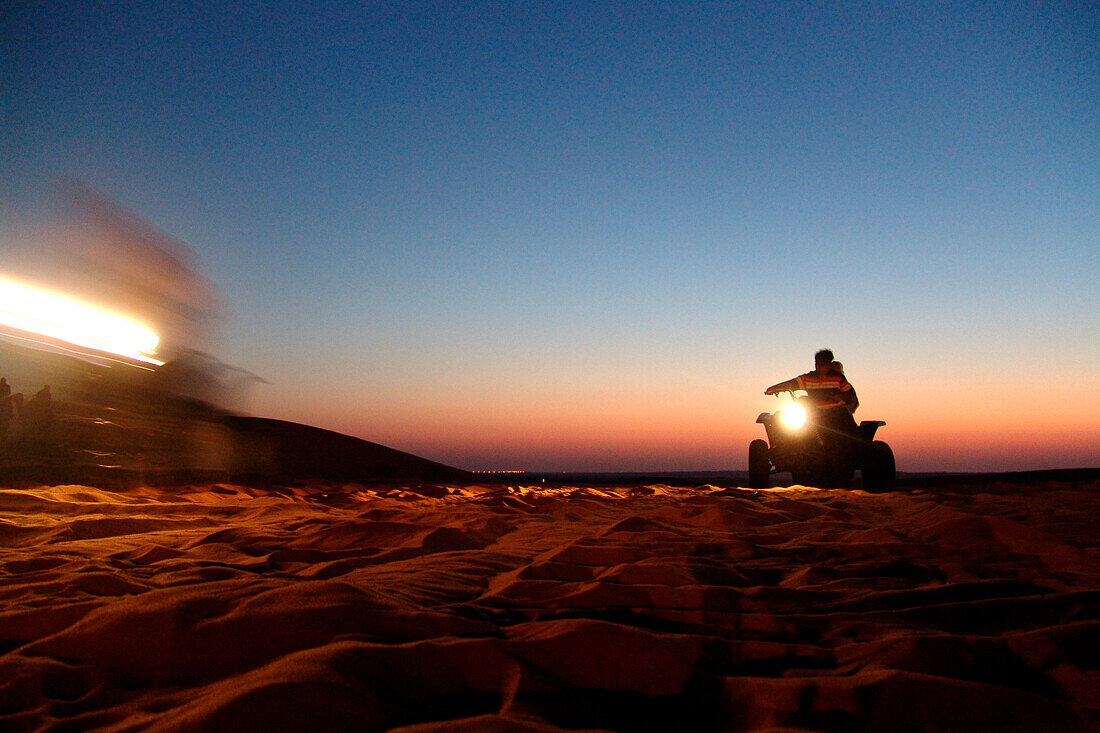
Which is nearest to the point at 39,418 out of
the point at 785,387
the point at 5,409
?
the point at 5,409

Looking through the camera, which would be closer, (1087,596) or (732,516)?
(1087,596)

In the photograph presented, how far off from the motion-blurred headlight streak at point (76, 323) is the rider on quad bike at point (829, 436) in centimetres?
886

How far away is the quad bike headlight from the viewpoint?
771 centimetres

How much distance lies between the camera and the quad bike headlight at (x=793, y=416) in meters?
7.71

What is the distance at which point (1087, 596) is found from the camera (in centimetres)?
190

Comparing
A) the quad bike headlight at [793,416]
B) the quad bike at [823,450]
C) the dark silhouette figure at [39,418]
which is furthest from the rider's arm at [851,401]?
the dark silhouette figure at [39,418]

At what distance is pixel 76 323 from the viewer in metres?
7.24

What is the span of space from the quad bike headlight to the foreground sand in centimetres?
445

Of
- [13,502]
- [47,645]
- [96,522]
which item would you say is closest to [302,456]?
[13,502]

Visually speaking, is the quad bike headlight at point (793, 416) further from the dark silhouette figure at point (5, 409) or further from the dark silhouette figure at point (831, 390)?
the dark silhouette figure at point (5, 409)

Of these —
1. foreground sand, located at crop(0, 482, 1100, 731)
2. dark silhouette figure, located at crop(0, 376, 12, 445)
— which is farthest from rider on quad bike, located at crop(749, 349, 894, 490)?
dark silhouette figure, located at crop(0, 376, 12, 445)

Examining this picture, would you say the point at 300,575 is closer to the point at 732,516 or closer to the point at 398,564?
the point at 398,564

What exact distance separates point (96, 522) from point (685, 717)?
3681 mm

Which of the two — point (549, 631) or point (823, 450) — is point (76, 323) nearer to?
point (549, 631)
